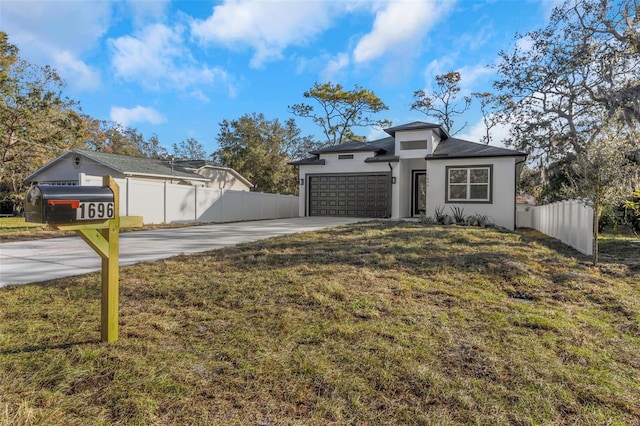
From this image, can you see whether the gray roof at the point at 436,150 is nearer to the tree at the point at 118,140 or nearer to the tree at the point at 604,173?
the tree at the point at 604,173

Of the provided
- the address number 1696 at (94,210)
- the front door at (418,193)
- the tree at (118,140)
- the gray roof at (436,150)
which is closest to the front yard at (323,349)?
the address number 1696 at (94,210)

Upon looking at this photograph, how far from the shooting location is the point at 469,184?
14.2m

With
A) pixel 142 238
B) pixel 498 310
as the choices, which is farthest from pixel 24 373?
pixel 142 238

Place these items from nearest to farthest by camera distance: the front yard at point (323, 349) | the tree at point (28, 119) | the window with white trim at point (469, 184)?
the front yard at point (323, 349) < the window with white trim at point (469, 184) < the tree at point (28, 119)

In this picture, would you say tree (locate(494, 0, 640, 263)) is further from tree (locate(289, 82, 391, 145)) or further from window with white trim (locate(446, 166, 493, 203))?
tree (locate(289, 82, 391, 145))

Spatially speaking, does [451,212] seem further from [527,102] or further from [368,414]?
[368,414]

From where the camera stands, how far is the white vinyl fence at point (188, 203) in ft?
42.5

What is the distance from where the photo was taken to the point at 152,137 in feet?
133

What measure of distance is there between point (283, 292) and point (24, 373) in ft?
7.67

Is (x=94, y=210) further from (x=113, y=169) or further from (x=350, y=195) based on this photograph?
(x=113, y=169)

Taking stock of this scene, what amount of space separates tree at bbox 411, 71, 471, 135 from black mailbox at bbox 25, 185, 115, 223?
2798 cm

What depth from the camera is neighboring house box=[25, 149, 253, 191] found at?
1812cm

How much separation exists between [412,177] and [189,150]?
30.1 meters

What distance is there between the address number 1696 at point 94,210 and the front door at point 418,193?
613 inches
